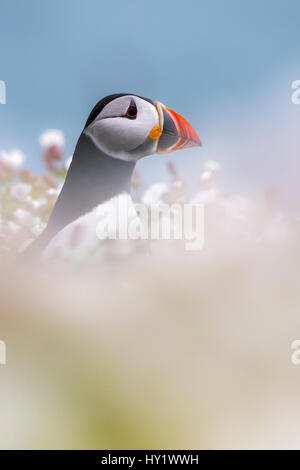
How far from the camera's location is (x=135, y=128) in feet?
7.45

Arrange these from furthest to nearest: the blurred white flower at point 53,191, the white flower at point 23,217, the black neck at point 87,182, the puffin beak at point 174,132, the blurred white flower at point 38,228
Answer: the blurred white flower at point 53,191 → the white flower at point 23,217 → the puffin beak at point 174,132 → the blurred white flower at point 38,228 → the black neck at point 87,182

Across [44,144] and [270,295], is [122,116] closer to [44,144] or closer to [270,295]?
[44,144]

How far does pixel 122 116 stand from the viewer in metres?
2.25

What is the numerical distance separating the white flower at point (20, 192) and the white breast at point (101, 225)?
1096mm

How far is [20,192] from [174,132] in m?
1.25

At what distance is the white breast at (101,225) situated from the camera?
138cm

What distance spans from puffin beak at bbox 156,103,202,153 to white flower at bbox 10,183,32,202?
111 cm

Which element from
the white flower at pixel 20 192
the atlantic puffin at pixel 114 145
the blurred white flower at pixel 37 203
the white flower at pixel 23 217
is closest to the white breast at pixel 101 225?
the atlantic puffin at pixel 114 145

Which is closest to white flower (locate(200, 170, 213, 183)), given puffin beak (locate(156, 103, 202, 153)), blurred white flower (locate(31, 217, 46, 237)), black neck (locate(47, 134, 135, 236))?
puffin beak (locate(156, 103, 202, 153))

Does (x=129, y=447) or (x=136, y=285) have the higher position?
(x=136, y=285)

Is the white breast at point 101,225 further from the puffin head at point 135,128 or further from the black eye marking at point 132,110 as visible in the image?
the black eye marking at point 132,110

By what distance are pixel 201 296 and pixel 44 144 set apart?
2.66 metres

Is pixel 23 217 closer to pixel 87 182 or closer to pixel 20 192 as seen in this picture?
pixel 20 192

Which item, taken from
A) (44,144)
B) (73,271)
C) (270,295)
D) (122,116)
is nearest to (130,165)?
(122,116)
